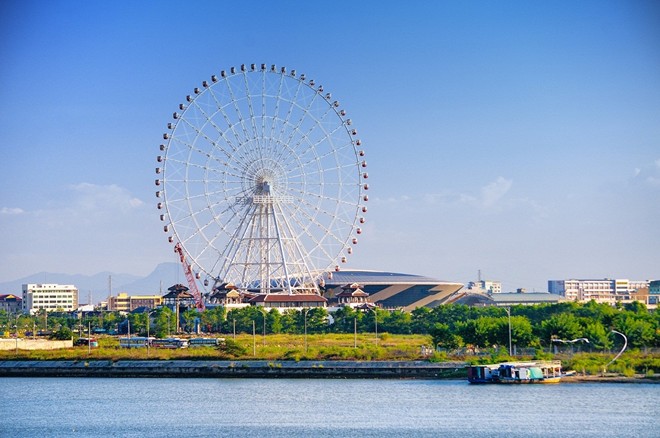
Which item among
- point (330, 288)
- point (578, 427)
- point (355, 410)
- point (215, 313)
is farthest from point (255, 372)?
point (330, 288)

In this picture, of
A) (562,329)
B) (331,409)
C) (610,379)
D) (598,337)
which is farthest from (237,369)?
(610,379)

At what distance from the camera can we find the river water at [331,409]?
64.3 m

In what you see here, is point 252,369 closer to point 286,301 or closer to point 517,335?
point 517,335

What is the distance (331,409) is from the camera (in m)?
72.8

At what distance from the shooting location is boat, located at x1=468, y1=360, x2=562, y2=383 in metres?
86.9

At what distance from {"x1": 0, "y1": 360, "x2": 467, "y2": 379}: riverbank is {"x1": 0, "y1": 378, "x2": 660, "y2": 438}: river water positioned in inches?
129

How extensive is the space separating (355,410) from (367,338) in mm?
58634

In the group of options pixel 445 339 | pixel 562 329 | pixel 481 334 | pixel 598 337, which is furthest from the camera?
pixel 481 334

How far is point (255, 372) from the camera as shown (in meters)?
98.1

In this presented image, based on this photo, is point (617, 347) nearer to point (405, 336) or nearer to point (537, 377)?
point (537, 377)

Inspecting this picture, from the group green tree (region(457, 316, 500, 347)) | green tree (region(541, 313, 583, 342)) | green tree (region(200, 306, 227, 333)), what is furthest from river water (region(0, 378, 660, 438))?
green tree (region(200, 306, 227, 333))

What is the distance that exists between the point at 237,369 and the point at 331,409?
27.1 meters

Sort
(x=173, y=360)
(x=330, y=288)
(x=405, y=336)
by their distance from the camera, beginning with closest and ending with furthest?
(x=173, y=360)
(x=405, y=336)
(x=330, y=288)

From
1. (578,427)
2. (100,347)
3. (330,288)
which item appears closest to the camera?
(578,427)
